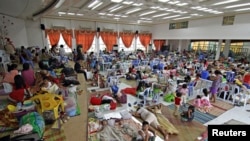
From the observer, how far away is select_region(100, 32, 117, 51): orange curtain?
45.4ft

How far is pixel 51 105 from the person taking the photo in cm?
287

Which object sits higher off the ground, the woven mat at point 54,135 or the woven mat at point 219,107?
the woven mat at point 54,135

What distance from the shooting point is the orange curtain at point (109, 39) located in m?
13.9

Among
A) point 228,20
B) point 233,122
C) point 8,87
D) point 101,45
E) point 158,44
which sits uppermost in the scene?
point 228,20

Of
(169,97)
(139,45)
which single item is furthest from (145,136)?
(139,45)

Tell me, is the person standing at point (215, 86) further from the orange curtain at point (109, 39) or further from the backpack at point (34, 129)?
the orange curtain at point (109, 39)

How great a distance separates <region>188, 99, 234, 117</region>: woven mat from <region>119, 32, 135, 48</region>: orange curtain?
35.8 ft

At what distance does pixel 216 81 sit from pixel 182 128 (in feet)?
8.55

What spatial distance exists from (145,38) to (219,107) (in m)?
12.5

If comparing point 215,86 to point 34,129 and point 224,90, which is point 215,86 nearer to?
point 224,90

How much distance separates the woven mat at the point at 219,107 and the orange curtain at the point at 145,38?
11.8 m

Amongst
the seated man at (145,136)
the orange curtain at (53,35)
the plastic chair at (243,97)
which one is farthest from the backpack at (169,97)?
the orange curtain at (53,35)

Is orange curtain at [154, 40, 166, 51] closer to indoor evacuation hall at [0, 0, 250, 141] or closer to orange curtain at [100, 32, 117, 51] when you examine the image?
indoor evacuation hall at [0, 0, 250, 141]

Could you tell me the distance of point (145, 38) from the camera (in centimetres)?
1639
